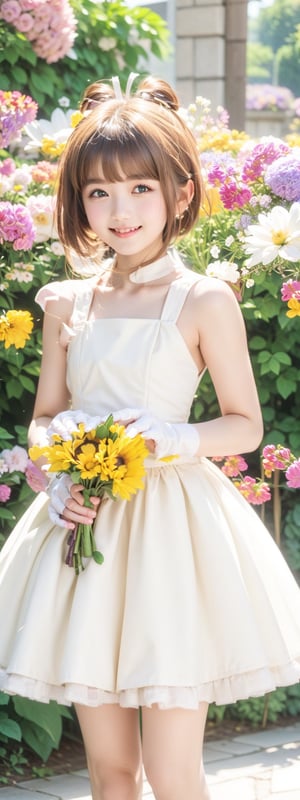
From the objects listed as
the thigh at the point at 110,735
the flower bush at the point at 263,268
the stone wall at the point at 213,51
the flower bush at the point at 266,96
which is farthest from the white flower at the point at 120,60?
the flower bush at the point at 266,96

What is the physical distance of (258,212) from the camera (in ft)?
9.14

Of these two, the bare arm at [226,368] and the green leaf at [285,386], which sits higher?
the bare arm at [226,368]

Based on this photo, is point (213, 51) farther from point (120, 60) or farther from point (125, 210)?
point (125, 210)

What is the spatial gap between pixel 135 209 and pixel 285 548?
70.9 inches

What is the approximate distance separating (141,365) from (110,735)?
1.97 feet

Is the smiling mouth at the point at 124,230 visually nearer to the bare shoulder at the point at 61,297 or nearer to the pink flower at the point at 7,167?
the bare shoulder at the point at 61,297

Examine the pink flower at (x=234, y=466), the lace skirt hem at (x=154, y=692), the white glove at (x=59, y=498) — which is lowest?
the pink flower at (x=234, y=466)

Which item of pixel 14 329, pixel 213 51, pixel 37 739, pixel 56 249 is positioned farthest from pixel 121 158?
pixel 213 51

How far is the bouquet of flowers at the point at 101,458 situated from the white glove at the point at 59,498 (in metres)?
0.05

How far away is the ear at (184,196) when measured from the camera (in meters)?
2.22

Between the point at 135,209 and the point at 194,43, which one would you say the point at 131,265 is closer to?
the point at 135,209

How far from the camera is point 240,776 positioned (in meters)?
3.17

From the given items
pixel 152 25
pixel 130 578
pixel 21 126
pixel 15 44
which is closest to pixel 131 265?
pixel 130 578

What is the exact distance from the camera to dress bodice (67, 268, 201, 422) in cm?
214
